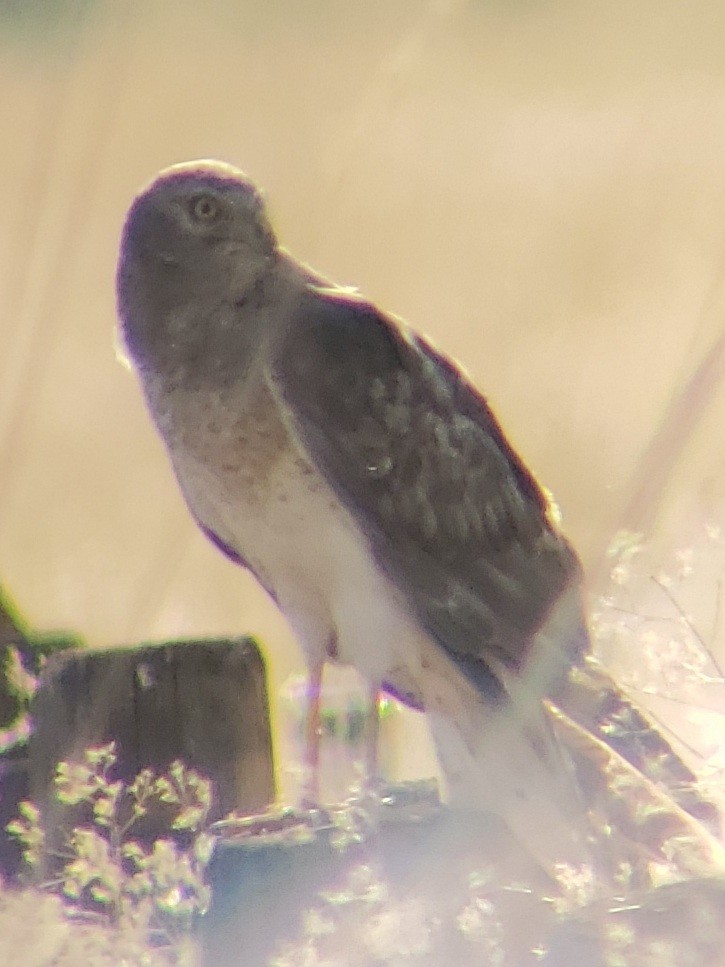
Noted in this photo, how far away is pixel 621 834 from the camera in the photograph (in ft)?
3.03

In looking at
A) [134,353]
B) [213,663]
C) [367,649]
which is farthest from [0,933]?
[134,353]

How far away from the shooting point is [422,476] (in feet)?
3.56

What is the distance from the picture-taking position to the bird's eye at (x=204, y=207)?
3.66 ft

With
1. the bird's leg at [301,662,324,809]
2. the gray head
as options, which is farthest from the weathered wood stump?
the gray head

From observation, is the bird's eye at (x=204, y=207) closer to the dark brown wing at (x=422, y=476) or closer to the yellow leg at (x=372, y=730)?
the dark brown wing at (x=422, y=476)

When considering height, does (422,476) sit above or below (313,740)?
above

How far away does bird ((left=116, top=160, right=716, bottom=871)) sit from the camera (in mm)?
1054

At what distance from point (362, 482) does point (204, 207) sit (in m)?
0.27

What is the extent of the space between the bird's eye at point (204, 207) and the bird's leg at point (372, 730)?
1.39ft

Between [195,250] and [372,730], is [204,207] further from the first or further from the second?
[372,730]

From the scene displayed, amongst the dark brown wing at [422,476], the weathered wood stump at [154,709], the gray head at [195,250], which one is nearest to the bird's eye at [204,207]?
the gray head at [195,250]

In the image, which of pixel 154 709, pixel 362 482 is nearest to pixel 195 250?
pixel 362 482

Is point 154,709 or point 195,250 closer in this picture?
point 154,709

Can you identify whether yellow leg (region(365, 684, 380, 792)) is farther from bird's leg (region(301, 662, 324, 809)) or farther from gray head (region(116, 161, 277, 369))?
gray head (region(116, 161, 277, 369))
